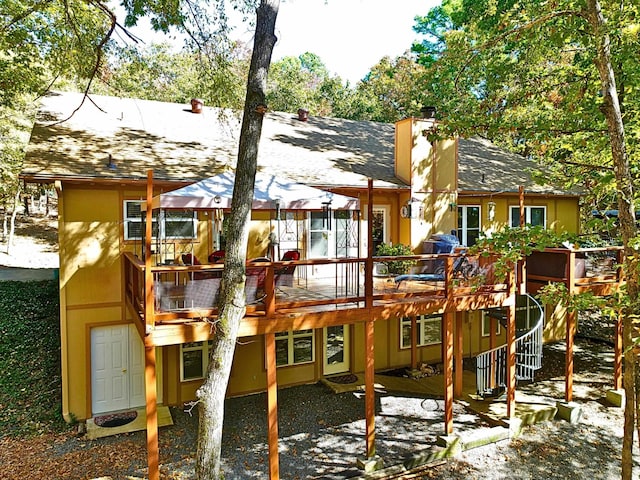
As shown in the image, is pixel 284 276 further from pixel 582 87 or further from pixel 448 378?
pixel 582 87

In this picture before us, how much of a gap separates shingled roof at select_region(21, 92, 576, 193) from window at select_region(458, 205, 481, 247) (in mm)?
766

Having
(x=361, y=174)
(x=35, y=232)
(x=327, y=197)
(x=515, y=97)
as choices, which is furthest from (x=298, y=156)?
(x=35, y=232)

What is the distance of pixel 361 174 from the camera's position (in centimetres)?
1107

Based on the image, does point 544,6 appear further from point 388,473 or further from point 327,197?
point 388,473

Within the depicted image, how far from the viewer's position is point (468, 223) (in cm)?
1252

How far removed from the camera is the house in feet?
22.9

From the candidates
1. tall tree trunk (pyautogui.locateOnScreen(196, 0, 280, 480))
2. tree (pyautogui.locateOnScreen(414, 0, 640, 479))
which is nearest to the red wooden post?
tree (pyautogui.locateOnScreen(414, 0, 640, 479))

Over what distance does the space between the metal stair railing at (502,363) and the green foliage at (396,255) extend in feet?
8.23

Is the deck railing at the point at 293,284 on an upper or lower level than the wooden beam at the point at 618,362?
upper

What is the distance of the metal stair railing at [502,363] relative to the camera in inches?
371

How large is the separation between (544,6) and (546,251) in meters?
5.14

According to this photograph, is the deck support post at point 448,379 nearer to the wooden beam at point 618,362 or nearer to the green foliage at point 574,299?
the green foliage at point 574,299

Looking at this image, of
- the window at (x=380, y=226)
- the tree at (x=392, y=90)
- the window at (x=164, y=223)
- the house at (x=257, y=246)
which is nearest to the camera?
the house at (x=257, y=246)

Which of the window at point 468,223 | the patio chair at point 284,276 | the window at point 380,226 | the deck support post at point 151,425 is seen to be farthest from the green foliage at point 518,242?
the deck support post at point 151,425
